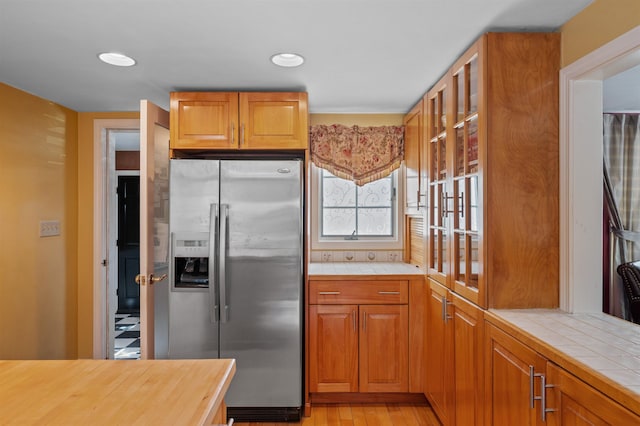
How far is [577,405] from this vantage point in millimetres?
1244

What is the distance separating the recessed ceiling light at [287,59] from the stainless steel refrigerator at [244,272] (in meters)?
0.62

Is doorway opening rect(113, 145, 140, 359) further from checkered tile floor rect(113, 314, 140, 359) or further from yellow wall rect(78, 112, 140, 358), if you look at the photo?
yellow wall rect(78, 112, 140, 358)

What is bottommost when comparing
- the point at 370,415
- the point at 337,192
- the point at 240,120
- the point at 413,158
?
the point at 370,415

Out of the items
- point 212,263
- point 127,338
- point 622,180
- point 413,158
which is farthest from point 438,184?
point 127,338

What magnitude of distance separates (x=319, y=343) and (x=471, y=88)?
192 centimetres

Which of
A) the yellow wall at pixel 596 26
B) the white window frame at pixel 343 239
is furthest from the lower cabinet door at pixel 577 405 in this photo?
the white window frame at pixel 343 239

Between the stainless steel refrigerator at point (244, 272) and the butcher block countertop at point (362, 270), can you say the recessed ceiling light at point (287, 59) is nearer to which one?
the stainless steel refrigerator at point (244, 272)

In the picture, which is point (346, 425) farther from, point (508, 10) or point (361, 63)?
point (508, 10)

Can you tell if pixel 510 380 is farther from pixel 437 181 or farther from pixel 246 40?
pixel 246 40

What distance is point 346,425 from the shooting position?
2.67 m

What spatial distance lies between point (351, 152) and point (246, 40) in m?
1.68

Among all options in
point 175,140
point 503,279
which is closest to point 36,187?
point 175,140

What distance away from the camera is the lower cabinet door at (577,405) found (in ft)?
3.53

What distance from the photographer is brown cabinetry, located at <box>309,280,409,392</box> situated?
2881 millimetres
